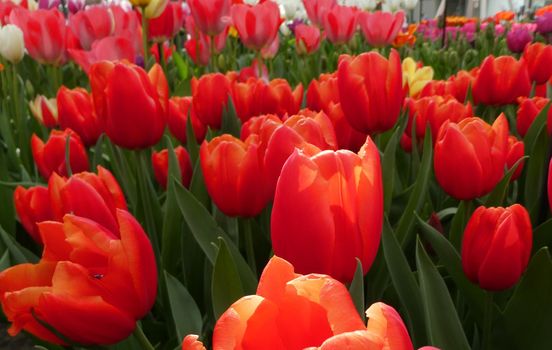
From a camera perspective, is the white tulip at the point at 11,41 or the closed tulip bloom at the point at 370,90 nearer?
the closed tulip bloom at the point at 370,90

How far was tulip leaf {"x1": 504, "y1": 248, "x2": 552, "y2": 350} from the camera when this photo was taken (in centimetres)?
58

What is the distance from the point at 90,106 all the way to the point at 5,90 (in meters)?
0.93

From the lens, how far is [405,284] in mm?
649

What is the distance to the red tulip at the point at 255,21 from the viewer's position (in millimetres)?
1616

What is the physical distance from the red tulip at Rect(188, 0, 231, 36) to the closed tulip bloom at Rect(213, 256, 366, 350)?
137cm

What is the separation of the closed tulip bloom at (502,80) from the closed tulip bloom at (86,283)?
812 millimetres

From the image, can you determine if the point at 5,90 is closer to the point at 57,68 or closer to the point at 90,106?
the point at 57,68

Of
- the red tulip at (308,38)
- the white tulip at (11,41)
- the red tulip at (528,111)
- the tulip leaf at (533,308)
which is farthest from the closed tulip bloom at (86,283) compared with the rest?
the red tulip at (308,38)

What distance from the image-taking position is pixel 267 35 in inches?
64.9

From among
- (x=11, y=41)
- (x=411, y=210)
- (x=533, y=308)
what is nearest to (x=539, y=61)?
(x=411, y=210)

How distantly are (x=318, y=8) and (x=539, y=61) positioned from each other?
110 centimetres

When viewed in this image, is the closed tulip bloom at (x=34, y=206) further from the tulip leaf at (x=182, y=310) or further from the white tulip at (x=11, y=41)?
the white tulip at (x=11, y=41)

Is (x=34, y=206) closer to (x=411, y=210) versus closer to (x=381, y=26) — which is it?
(x=411, y=210)

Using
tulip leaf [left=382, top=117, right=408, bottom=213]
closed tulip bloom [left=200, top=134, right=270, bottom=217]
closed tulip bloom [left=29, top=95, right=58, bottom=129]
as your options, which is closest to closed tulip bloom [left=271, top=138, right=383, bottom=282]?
closed tulip bloom [left=200, top=134, right=270, bottom=217]
